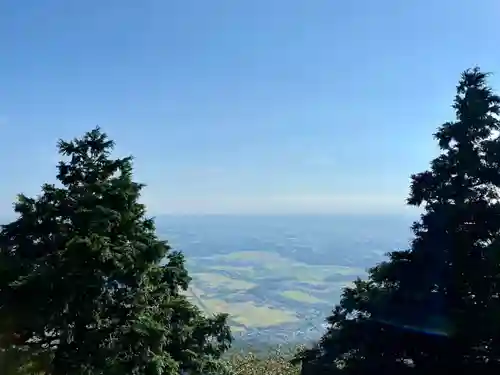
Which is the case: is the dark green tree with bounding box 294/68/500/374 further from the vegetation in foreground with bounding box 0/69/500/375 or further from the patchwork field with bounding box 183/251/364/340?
the patchwork field with bounding box 183/251/364/340

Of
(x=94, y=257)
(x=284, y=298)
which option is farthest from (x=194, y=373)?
(x=284, y=298)

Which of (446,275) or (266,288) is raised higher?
(446,275)

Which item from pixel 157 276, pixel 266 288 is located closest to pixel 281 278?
pixel 266 288

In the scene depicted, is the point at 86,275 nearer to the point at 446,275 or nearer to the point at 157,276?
the point at 157,276

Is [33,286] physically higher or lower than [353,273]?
higher

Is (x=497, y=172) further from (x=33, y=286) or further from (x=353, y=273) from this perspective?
(x=353, y=273)

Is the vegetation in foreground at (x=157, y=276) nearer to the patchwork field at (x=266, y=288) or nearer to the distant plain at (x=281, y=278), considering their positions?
the distant plain at (x=281, y=278)
